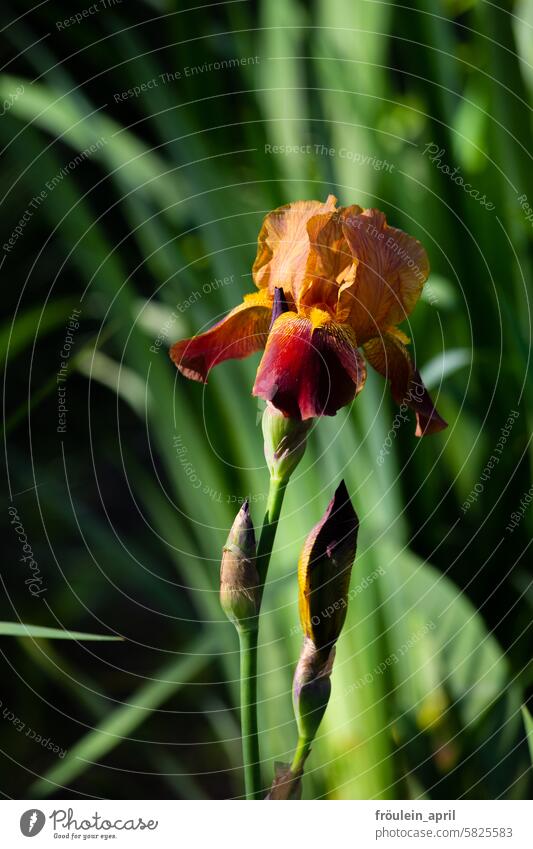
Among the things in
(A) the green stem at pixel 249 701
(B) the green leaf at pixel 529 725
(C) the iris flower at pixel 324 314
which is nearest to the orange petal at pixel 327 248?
(C) the iris flower at pixel 324 314

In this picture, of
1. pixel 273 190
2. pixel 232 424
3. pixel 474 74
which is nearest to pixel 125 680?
pixel 232 424

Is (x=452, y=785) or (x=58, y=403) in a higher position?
(x=58, y=403)

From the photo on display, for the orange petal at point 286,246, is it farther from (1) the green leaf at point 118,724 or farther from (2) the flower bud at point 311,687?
(1) the green leaf at point 118,724

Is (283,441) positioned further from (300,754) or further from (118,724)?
(118,724)

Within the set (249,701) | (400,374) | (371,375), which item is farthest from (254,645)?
(371,375)

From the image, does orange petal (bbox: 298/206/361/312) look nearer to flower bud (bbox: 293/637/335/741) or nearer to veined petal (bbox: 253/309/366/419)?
veined petal (bbox: 253/309/366/419)
